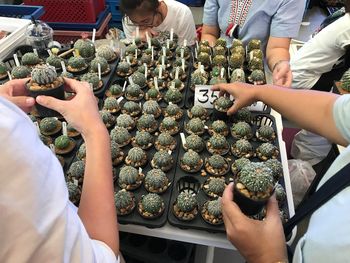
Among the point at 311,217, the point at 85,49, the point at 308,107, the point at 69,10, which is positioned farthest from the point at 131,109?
the point at 69,10

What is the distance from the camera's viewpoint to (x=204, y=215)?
3.01ft

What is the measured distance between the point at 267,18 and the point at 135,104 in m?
0.97

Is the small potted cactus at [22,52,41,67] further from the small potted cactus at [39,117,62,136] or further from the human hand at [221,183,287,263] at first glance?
the human hand at [221,183,287,263]

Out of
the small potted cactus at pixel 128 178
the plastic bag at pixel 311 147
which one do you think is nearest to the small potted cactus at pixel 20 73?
the small potted cactus at pixel 128 178

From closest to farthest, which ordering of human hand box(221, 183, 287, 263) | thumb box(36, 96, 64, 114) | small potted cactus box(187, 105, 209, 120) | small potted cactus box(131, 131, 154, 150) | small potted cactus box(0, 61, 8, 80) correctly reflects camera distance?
human hand box(221, 183, 287, 263) → thumb box(36, 96, 64, 114) → small potted cactus box(131, 131, 154, 150) → small potted cactus box(187, 105, 209, 120) → small potted cactus box(0, 61, 8, 80)

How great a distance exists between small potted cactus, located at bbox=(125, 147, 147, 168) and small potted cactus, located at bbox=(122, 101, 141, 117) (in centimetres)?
24

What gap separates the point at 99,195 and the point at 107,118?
0.56 meters

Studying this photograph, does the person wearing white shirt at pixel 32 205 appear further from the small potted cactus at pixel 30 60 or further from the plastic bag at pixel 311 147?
the plastic bag at pixel 311 147

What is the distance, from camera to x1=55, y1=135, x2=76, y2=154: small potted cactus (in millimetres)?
1098

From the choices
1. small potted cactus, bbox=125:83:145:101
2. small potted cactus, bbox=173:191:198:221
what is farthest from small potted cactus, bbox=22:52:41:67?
small potted cactus, bbox=173:191:198:221

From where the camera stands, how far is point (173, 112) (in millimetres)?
1247

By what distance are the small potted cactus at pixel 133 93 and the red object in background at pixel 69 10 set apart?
1.10 meters

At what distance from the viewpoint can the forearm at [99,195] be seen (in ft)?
2.17

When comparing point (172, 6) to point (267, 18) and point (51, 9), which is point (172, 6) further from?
point (51, 9)
